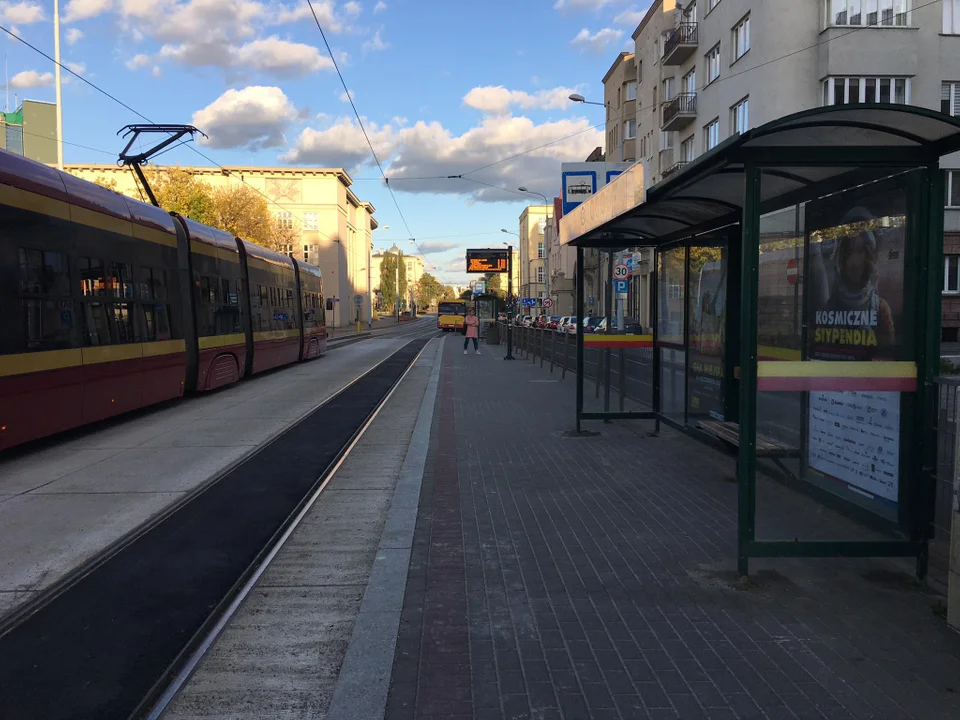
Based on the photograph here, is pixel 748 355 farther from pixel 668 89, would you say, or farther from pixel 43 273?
pixel 668 89

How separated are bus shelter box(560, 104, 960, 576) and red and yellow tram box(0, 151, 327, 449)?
6.61m

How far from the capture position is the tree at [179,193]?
3692 centimetres

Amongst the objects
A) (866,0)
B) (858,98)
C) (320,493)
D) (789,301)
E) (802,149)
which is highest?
(866,0)

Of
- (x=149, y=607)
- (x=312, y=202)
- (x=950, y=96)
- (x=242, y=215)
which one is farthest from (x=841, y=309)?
(x=312, y=202)

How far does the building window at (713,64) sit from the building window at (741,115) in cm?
243

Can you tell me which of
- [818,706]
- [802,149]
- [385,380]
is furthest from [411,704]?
[385,380]

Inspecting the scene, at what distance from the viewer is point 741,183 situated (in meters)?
6.05

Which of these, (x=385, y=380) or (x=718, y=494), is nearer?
(x=718, y=494)

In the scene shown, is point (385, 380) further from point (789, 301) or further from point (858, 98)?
point (858, 98)

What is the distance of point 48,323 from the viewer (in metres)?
8.76

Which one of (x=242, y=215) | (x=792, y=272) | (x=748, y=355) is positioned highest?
(x=242, y=215)

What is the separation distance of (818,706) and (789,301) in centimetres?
354

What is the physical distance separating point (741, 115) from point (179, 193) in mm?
25968

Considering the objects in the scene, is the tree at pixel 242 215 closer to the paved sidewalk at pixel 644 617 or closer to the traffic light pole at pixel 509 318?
the traffic light pole at pixel 509 318
